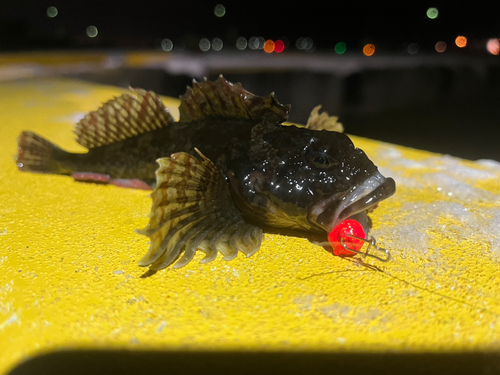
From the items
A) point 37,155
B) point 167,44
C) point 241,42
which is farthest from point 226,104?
point 241,42

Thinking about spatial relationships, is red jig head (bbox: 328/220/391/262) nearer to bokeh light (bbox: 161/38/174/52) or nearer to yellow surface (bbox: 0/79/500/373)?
yellow surface (bbox: 0/79/500/373)

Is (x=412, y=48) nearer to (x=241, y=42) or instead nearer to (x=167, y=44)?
(x=241, y=42)

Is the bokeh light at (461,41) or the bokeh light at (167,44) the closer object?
the bokeh light at (461,41)

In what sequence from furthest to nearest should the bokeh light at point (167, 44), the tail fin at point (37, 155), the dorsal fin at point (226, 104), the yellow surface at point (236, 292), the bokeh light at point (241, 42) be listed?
the bokeh light at point (241, 42) → the bokeh light at point (167, 44) → the tail fin at point (37, 155) → the dorsal fin at point (226, 104) → the yellow surface at point (236, 292)

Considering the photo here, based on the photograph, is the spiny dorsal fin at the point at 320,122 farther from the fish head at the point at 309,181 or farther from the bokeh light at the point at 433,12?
the bokeh light at the point at 433,12

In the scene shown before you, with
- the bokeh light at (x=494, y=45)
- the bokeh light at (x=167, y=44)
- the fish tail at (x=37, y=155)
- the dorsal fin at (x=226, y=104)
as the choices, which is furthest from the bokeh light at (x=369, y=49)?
the fish tail at (x=37, y=155)

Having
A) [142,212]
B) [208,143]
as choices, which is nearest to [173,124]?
[208,143]
